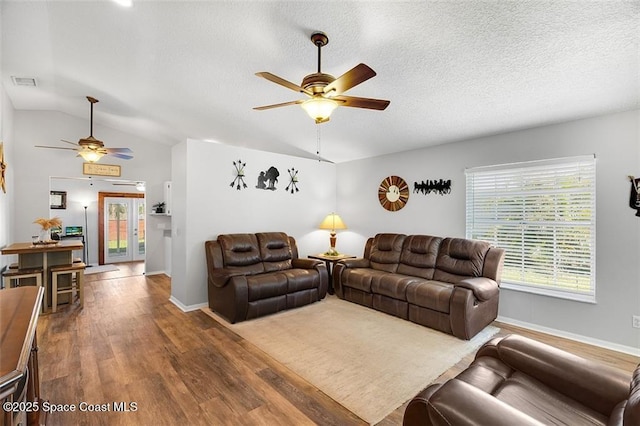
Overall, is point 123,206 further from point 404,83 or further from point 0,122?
point 404,83

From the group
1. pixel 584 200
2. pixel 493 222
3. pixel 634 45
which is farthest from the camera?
pixel 493 222

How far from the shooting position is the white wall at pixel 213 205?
4302 mm

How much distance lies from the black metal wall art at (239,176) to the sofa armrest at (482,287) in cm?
349

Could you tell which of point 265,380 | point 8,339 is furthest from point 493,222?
point 8,339

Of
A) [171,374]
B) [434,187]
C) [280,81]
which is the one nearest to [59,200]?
[171,374]

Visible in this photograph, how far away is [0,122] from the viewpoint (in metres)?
4.20

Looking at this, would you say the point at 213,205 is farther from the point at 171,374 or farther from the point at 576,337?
the point at 576,337

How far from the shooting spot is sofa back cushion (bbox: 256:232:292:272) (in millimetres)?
4533

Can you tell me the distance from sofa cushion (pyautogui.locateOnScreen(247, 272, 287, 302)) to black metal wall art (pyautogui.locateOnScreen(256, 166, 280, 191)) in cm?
166

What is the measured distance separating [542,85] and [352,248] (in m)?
4.04

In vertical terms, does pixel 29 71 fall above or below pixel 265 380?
above

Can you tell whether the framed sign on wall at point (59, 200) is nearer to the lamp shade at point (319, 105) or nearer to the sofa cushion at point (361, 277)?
the sofa cushion at point (361, 277)

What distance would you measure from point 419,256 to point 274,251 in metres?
2.25

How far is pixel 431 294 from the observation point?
3502mm
